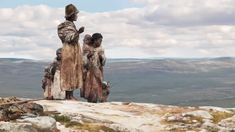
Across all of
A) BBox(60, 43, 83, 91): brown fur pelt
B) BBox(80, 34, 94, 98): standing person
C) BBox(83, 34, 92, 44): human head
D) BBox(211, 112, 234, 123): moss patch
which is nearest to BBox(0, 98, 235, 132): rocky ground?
BBox(211, 112, 234, 123): moss patch

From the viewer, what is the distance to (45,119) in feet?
75.3

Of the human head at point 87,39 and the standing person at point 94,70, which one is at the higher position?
the human head at point 87,39

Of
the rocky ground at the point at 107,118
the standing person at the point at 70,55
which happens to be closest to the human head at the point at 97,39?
the standing person at the point at 70,55

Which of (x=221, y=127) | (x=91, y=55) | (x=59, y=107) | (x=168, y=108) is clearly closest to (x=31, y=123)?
(x=59, y=107)

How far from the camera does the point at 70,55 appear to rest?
3472 centimetres

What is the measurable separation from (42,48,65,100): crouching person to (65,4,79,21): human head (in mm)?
2142

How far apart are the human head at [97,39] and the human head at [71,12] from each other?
2513 mm

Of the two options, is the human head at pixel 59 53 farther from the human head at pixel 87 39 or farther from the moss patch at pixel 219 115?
the moss patch at pixel 219 115

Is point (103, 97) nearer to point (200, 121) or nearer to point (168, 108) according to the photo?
point (168, 108)

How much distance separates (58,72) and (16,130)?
1443 cm

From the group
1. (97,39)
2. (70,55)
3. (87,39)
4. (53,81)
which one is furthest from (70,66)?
(97,39)

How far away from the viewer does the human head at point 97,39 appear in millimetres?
37156

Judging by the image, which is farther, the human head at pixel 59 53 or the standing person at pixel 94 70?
the standing person at pixel 94 70

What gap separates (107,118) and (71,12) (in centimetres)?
926
